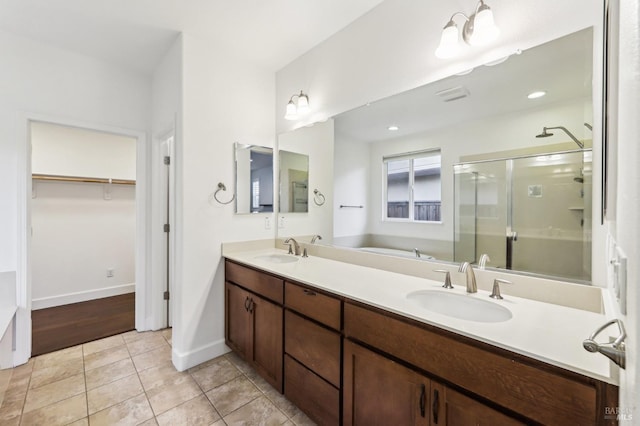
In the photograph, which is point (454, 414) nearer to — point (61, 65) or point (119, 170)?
point (61, 65)

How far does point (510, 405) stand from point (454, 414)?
20cm

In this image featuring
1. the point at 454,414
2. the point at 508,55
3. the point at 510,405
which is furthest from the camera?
the point at 508,55

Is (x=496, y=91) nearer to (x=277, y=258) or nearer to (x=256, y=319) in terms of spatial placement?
(x=277, y=258)

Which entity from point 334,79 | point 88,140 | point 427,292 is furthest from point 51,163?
point 427,292

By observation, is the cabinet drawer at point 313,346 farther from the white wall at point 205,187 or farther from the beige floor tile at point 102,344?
the beige floor tile at point 102,344

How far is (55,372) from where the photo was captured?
2.07 m

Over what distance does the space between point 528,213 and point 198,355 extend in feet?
8.20

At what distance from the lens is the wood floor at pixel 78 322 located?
2.51 metres

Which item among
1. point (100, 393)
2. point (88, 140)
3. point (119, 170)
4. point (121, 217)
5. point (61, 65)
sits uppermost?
point (61, 65)

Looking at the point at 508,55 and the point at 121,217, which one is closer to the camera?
the point at 508,55

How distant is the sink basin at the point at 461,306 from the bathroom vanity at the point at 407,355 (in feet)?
0.08

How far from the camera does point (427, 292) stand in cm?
138

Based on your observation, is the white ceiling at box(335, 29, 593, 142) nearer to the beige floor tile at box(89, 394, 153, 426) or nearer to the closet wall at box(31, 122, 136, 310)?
the beige floor tile at box(89, 394, 153, 426)

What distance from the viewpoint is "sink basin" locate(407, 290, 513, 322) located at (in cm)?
119
